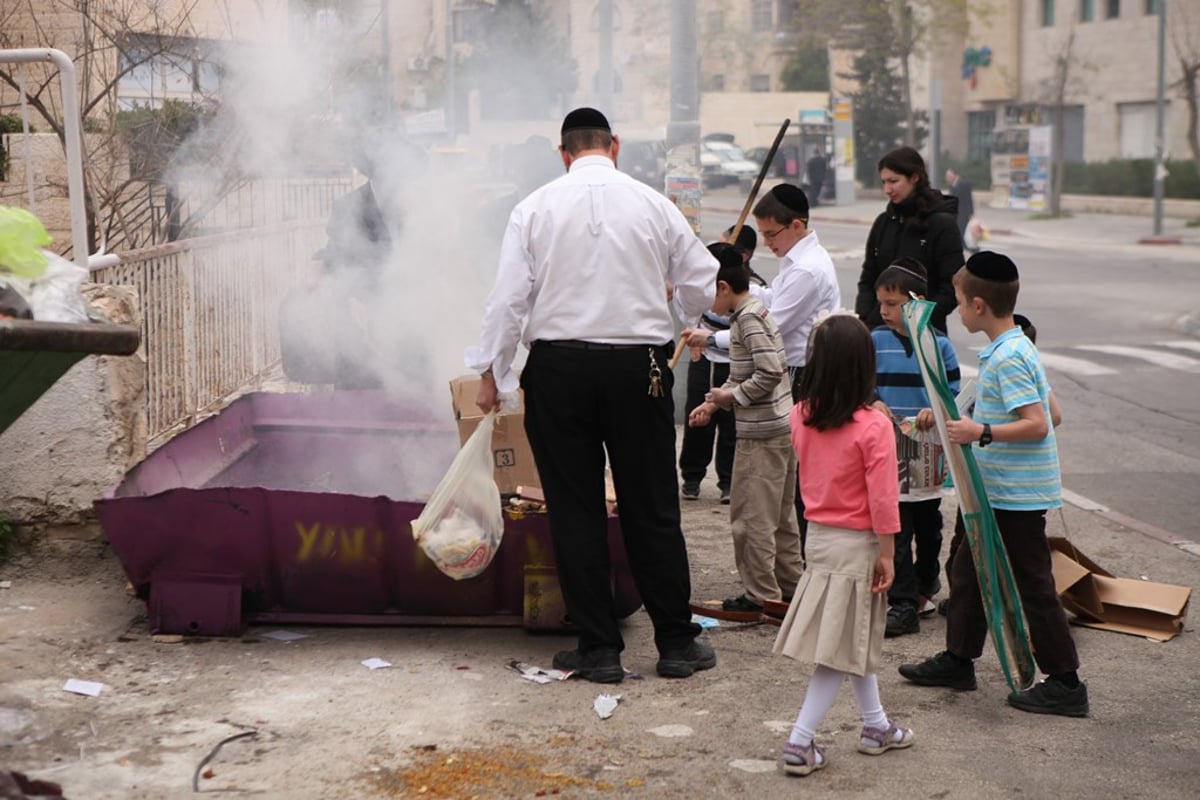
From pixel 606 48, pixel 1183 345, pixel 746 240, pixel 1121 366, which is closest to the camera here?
pixel 746 240

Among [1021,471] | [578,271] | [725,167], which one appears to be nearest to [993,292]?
[1021,471]

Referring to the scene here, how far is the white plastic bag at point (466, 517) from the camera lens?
16.2ft

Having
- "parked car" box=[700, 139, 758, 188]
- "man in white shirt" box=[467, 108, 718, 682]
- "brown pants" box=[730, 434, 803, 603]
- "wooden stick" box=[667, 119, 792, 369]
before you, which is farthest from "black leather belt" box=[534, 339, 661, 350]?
"parked car" box=[700, 139, 758, 188]

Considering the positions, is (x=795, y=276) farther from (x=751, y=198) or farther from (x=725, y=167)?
(x=725, y=167)

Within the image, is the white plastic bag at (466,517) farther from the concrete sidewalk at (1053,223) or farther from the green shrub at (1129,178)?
the green shrub at (1129,178)

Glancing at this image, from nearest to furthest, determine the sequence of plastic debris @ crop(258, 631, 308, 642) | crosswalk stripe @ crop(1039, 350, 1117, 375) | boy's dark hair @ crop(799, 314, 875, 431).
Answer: boy's dark hair @ crop(799, 314, 875, 431) < plastic debris @ crop(258, 631, 308, 642) < crosswalk stripe @ crop(1039, 350, 1117, 375)

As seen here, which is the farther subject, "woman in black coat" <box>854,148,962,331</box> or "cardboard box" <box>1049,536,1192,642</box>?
"woman in black coat" <box>854,148,962,331</box>

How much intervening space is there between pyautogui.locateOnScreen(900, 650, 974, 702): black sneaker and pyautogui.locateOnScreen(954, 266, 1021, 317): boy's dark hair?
117 cm

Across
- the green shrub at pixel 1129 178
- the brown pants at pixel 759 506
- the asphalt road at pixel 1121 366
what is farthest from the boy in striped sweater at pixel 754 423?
the green shrub at pixel 1129 178

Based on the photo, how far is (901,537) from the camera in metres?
5.57

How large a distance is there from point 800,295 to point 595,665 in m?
1.86

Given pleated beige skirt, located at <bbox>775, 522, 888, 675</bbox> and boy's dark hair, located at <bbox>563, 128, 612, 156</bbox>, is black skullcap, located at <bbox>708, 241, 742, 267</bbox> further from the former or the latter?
pleated beige skirt, located at <bbox>775, 522, 888, 675</bbox>

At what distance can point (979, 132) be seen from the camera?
5188cm

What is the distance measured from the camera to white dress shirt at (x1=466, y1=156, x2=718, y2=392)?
4.89 metres
